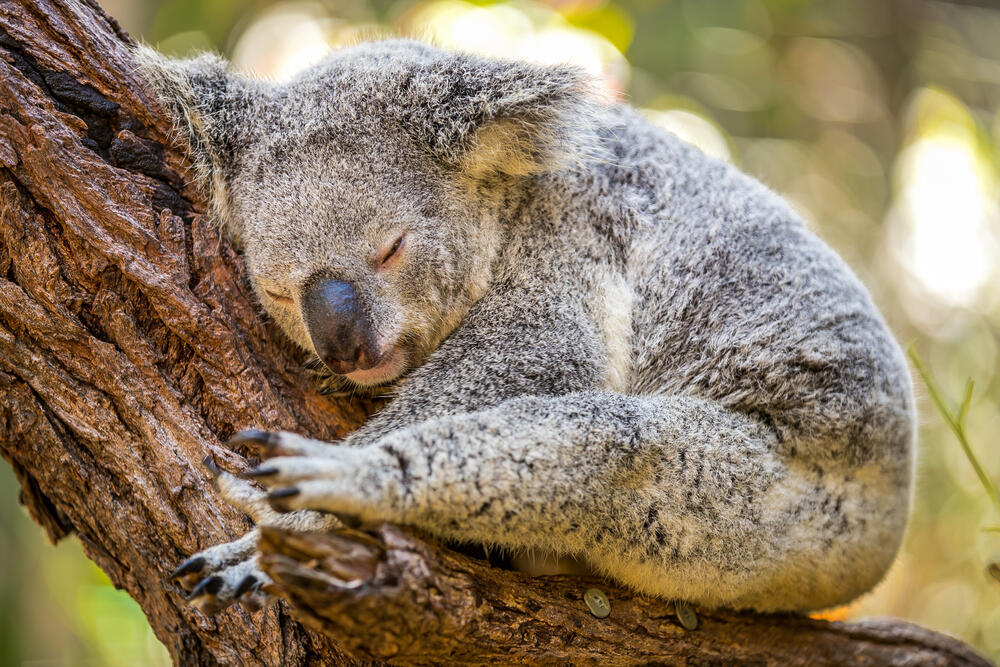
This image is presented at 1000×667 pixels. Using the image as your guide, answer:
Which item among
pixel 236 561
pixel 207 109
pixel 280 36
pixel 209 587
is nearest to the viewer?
pixel 209 587

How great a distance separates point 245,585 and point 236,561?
167 mm

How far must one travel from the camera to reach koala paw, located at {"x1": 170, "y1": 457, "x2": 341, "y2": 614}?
6.49 feet

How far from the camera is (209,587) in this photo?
1.97 m

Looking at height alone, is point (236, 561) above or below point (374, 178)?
below

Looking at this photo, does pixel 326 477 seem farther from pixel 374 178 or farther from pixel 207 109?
pixel 207 109

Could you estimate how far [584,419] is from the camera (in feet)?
7.21

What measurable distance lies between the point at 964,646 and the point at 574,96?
2.37 m

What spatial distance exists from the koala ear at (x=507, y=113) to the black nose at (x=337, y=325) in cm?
59

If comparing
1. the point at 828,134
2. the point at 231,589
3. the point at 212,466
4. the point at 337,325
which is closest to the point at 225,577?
the point at 231,589

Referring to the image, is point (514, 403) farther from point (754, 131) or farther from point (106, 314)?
point (754, 131)

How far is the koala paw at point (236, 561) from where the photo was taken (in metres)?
1.98

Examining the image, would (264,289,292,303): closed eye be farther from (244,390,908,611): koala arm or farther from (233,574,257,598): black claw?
(233,574,257,598): black claw

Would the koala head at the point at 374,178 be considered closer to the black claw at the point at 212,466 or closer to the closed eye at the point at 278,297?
the closed eye at the point at 278,297

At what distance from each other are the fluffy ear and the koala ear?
0.63 meters
